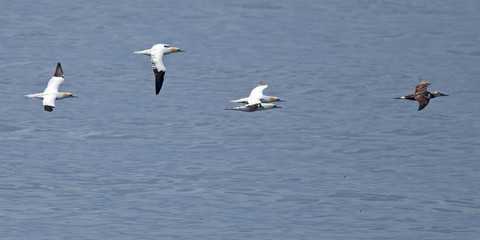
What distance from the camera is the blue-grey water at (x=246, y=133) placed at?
5106 centimetres

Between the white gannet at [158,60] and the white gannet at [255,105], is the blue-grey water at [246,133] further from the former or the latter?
the white gannet at [158,60]

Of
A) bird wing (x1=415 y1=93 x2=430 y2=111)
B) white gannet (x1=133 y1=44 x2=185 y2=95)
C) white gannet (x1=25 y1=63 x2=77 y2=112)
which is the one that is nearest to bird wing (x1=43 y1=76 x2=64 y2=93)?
white gannet (x1=25 y1=63 x2=77 y2=112)

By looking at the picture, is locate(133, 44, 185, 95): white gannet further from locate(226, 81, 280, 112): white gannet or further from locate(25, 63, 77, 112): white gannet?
locate(25, 63, 77, 112): white gannet

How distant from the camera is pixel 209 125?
228 feet

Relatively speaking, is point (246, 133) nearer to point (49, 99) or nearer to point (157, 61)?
point (157, 61)

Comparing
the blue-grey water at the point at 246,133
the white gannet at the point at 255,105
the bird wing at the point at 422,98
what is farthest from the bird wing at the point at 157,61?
the bird wing at the point at 422,98

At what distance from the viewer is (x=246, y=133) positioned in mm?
67750

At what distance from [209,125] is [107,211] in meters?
18.8

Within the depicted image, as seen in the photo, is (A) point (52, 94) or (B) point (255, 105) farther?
(A) point (52, 94)

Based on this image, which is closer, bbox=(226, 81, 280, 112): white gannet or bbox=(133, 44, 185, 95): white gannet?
bbox=(226, 81, 280, 112): white gannet

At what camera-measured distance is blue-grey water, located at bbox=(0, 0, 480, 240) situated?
168ft

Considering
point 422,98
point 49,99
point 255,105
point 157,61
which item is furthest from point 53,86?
point 422,98

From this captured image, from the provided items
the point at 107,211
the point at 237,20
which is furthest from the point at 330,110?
the point at 237,20

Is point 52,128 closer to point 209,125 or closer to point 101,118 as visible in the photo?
point 101,118
